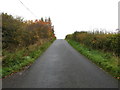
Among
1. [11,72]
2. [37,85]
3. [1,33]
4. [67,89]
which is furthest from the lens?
[1,33]

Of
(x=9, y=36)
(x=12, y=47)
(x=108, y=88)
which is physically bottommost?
(x=108, y=88)

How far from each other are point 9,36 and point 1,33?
5.15 feet

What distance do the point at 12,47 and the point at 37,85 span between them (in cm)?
863

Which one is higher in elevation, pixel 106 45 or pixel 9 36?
pixel 9 36

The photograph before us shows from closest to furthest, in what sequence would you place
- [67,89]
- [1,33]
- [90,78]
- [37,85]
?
[67,89]
[37,85]
[90,78]
[1,33]

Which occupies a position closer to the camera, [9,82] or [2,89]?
[2,89]

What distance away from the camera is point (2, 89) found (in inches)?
200

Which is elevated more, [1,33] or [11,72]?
[1,33]

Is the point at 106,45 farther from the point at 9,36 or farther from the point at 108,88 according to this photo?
the point at 9,36

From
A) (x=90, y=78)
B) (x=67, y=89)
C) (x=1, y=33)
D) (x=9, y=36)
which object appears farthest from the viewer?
(x=9, y=36)

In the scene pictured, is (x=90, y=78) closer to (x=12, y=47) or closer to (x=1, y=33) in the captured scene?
(x=1, y=33)

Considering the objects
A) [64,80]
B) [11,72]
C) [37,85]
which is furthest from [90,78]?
[11,72]

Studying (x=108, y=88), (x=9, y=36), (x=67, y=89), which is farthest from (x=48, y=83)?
(x=9, y=36)

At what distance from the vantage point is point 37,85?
538 cm
